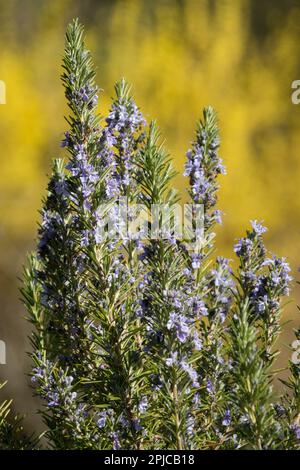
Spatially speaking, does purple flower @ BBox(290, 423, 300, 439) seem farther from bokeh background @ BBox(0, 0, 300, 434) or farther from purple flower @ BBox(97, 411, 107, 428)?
bokeh background @ BBox(0, 0, 300, 434)

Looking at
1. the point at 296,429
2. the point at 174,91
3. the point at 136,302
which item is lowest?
the point at 296,429

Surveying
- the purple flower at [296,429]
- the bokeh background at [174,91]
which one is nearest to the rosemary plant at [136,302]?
the purple flower at [296,429]

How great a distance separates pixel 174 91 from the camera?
1.80 metres

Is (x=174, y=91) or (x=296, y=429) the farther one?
(x=174, y=91)

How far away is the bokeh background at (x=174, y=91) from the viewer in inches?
70.0

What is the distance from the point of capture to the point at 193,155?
758mm

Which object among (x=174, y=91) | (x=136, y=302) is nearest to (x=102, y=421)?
(x=136, y=302)

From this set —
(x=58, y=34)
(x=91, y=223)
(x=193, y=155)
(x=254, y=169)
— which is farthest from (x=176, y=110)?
(x=91, y=223)

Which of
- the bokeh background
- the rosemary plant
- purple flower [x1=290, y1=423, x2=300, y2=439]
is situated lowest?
purple flower [x1=290, y1=423, x2=300, y2=439]

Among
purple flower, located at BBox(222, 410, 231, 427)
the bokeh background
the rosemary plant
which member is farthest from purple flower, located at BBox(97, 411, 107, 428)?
the bokeh background

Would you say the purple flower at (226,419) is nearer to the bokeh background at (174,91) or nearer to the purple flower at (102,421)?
the purple flower at (102,421)

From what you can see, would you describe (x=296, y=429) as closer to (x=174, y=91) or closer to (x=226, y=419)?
(x=226, y=419)

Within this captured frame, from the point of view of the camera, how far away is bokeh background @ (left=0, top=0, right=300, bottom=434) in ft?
5.83
